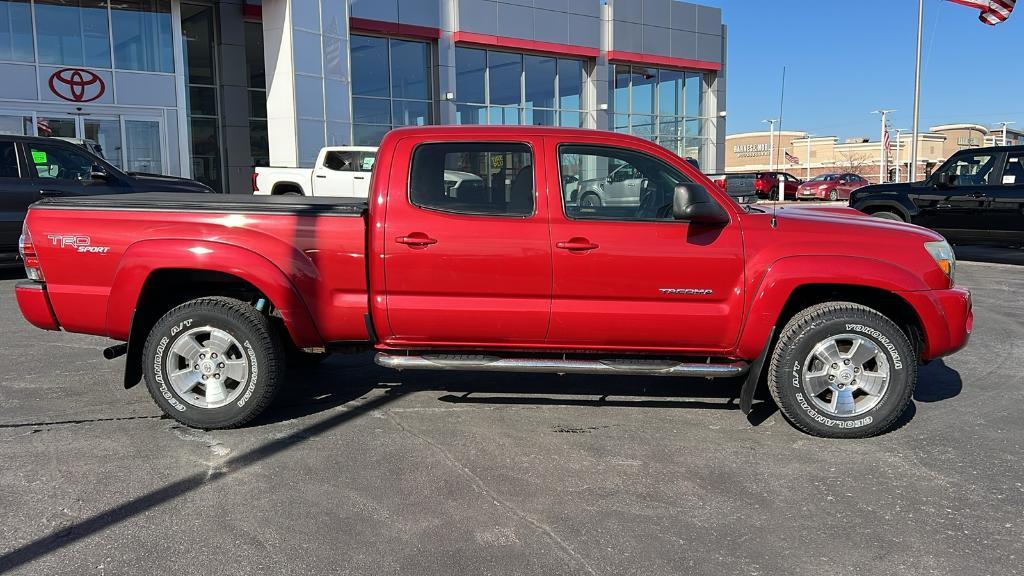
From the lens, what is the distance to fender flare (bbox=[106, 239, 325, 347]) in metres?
4.62

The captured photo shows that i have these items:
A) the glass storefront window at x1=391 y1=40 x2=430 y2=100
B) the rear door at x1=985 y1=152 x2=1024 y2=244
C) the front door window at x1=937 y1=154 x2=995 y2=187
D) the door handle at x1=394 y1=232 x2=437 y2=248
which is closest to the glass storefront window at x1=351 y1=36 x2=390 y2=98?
the glass storefront window at x1=391 y1=40 x2=430 y2=100

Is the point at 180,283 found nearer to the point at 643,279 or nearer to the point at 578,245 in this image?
the point at 578,245

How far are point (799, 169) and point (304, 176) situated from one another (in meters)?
86.2

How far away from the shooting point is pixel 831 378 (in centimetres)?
466

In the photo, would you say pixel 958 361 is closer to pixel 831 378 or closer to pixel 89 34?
pixel 831 378

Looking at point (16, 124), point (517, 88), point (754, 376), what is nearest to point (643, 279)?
point (754, 376)

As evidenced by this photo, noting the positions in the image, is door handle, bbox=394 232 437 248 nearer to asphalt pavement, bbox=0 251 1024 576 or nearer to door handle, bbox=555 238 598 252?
door handle, bbox=555 238 598 252

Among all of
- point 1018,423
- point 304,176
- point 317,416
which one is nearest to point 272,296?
point 317,416

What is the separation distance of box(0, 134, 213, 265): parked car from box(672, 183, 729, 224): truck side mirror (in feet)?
29.6

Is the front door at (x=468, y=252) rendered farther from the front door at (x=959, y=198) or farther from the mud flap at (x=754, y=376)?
the front door at (x=959, y=198)

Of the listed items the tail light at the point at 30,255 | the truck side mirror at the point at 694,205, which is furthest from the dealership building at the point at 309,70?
A: the truck side mirror at the point at 694,205

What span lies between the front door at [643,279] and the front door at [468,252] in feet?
0.44

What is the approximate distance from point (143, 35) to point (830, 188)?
1304 inches

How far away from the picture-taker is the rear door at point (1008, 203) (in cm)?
1191
